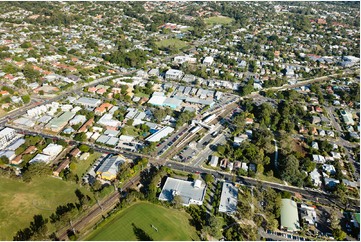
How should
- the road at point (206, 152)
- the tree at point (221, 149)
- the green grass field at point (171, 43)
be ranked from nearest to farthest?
the road at point (206, 152), the tree at point (221, 149), the green grass field at point (171, 43)

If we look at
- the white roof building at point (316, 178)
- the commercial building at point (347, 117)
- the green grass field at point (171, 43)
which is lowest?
the green grass field at point (171, 43)

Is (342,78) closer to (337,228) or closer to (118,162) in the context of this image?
(337,228)

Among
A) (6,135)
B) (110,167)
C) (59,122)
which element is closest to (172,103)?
(59,122)

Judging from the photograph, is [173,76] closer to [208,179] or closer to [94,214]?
[208,179]

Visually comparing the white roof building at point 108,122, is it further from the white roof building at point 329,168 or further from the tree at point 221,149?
the white roof building at point 329,168

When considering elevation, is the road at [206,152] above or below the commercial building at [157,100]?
above

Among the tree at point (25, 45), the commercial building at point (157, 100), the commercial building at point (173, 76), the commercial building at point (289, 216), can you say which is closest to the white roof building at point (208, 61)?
the commercial building at point (173, 76)

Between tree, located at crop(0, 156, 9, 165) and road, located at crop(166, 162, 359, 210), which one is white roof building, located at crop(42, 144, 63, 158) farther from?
road, located at crop(166, 162, 359, 210)
